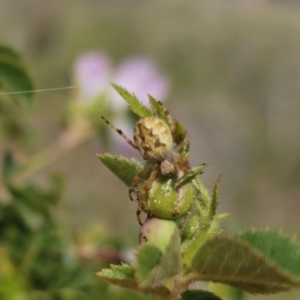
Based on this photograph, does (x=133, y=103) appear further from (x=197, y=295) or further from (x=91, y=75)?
(x=91, y=75)

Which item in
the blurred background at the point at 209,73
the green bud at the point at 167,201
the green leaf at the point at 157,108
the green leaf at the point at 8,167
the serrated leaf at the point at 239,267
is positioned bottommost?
the serrated leaf at the point at 239,267

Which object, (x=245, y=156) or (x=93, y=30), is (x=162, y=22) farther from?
(x=245, y=156)

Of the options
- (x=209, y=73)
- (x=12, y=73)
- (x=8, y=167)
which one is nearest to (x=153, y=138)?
(x=12, y=73)

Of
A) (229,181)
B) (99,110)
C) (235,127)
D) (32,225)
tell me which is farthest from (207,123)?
(32,225)

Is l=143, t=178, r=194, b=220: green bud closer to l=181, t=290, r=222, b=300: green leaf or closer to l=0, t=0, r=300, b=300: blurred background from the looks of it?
l=181, t=290, r=222, b=300: green leaf

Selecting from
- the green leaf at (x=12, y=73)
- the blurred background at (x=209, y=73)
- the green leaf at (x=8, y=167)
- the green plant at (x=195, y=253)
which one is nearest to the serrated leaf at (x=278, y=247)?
the green plant at (x=195, y=253)

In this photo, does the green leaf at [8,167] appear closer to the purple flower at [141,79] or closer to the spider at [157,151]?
the purple flower at [141,79]

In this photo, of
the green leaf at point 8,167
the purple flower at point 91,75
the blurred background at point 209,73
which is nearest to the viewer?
the green leaf at point 8,167
